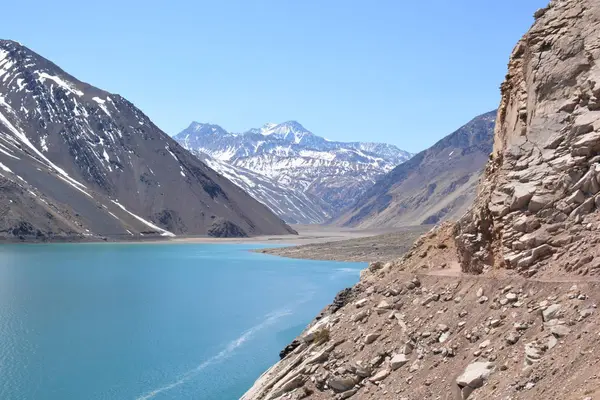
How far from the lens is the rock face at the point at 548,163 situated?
1642 cm

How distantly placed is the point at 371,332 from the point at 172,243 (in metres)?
185

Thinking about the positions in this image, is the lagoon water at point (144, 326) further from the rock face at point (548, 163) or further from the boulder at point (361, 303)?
the rock face at point (548, 163)

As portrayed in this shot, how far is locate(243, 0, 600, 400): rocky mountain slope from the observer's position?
13758 mm

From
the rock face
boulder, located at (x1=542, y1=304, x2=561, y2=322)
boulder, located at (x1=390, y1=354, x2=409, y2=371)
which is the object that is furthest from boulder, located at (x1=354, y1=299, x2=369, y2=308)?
boulder, located at (x1=542, y1=304, x2=561, y2=322)

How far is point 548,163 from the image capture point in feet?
57.9

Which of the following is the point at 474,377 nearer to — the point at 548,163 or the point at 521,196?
the point at 521,196

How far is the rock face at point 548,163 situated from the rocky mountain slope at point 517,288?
0.04m

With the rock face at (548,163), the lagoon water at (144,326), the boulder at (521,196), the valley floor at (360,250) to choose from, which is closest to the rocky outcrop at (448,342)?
the rock face at (548,163)

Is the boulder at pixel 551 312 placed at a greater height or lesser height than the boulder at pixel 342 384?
greater

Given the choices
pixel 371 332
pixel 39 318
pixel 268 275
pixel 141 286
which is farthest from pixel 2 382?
pixel 268 275

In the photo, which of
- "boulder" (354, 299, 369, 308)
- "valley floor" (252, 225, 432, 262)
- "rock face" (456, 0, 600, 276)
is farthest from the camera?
"valley floor" (252, 225, 432, 262)

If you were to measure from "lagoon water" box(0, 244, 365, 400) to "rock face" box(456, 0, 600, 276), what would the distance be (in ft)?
69.4

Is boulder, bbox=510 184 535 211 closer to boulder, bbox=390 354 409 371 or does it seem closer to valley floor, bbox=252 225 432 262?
boulder, bbox=390 354 409 371

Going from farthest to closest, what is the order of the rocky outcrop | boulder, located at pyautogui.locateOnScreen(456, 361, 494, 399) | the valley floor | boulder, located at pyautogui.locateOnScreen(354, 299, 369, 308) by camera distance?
1. the valley floor
2. boulder, located at pyautogui.locateOnScreen(354, 299, 369, 308)
3. boulder, located at pyautogui.locateOnScreen(456, 361, 494, 399)
4. the rocky outcrop
